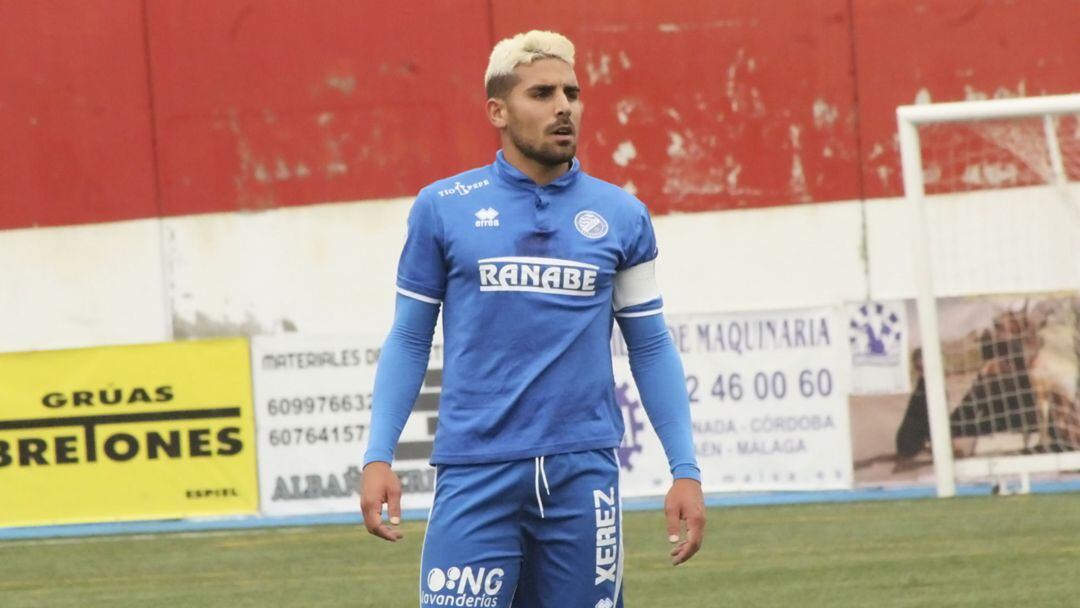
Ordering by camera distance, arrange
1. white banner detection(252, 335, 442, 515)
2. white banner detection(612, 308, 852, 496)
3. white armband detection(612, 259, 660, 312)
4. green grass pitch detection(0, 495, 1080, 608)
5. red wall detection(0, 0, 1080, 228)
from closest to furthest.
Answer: white armband detection(612, 259, 660, 312)
green grass pitch detection(0, 495, 1080, 608)
white banner detection(612, 308, 852, 496)
white banner detection(252, 335, 442, 515)
red wall detection(0, 0, 1080, 228)

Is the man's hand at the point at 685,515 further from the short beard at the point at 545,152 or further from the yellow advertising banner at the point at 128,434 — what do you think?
the yellow advertising banner at the point at 128,434

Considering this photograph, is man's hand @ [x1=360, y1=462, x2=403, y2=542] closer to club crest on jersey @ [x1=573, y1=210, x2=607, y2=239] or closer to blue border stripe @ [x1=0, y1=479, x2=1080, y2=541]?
club crest on jersey @ [x1=573, y1=210, x2=607, y2=239]

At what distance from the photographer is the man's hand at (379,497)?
394cm

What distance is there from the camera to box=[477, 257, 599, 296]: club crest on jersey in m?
3.98

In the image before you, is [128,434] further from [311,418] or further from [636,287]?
[636,287]

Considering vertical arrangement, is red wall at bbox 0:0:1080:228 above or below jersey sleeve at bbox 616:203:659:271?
above

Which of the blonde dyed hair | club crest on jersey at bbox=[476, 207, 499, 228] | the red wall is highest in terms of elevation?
the red wall

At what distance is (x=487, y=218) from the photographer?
403 cm

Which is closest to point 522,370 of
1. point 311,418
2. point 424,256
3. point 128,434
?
point 424,256

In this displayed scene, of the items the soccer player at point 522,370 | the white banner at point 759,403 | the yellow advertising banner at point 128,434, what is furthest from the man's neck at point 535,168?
the yellow advertising banner at point 128,434

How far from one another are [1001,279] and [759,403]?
1.88 metres

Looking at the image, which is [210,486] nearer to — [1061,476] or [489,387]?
[1061,476]

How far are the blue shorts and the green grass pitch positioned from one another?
464cm

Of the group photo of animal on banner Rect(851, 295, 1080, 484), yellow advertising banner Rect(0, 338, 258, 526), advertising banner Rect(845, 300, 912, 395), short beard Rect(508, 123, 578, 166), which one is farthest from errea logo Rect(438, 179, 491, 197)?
yellow advertising banner Rect(0, 338, 258, 526)
